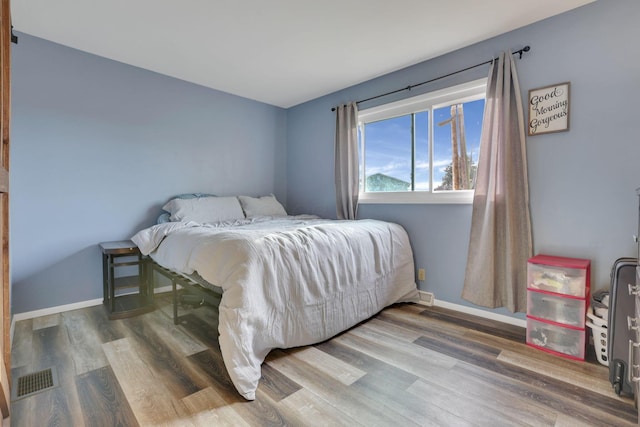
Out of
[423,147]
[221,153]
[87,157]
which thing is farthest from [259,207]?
[423,147]

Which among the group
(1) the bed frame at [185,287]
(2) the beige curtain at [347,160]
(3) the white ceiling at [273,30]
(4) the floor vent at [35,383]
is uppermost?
(3) the white ceiling at [273,30]

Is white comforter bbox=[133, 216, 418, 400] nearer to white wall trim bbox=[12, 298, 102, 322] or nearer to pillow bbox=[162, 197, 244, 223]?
pillow bbox=[162, 197, 244, 223]

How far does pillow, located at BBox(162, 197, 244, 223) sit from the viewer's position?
9.46 feet

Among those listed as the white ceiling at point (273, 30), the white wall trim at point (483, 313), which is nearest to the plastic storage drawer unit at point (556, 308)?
the white wall trim at point (483, 313)

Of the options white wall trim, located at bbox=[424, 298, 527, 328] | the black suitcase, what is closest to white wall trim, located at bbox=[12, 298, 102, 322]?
white wall trim, located at bbox=[424, 298, 527, 328]

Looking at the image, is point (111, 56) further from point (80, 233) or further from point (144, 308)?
point (144, 308)

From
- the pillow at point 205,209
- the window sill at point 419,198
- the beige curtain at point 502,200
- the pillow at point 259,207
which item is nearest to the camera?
the beige curtain at point 502,200

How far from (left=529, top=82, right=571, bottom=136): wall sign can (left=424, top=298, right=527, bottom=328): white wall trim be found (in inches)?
55.3

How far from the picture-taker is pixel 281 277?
1.77 m

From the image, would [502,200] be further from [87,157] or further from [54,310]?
[54,310]

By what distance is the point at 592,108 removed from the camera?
1971 millimetres

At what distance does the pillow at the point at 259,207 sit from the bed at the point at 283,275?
724 millimetres

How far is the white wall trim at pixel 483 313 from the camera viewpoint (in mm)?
2291

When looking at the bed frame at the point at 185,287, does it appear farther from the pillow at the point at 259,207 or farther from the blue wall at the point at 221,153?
the pillow at the point at 259,207
